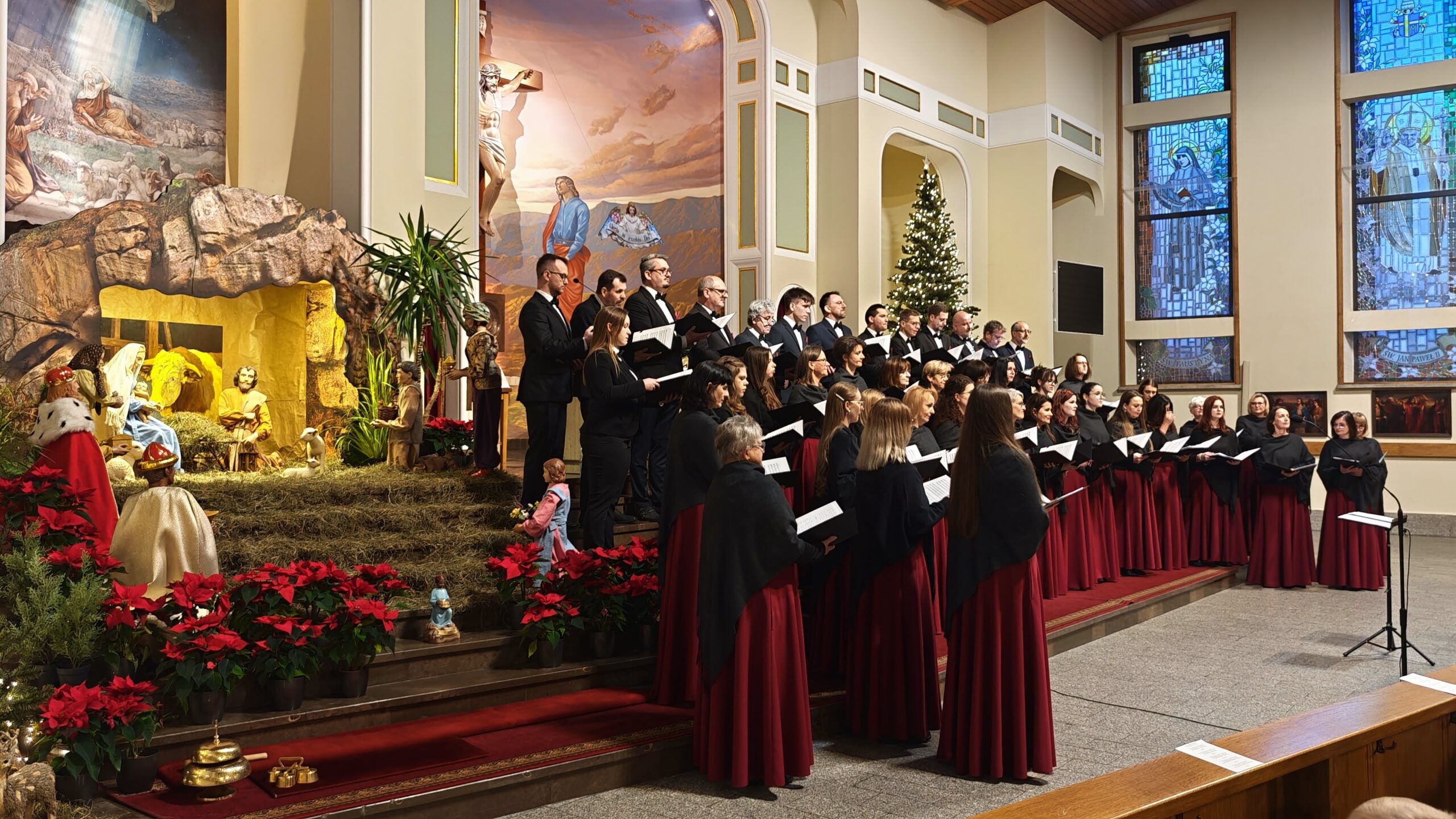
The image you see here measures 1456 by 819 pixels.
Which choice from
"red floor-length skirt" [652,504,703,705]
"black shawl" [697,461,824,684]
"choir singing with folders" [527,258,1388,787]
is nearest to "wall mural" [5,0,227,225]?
"choir singing with folders" [527,258,1388,787]

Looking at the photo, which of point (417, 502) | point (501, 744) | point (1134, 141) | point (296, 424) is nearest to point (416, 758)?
point (501, 744)

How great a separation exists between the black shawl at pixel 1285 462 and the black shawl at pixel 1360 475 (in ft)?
0.30

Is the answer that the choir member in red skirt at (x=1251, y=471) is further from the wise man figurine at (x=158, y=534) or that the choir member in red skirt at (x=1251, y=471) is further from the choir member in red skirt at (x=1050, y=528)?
the wise man figurine at (x=158, y=534)

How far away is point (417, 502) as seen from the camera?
291 inches

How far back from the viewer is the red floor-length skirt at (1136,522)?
9.92 m

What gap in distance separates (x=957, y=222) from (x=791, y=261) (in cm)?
352

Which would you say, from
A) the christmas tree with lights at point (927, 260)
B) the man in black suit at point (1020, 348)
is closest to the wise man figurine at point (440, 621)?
the man in black suit at point (1020, 348)

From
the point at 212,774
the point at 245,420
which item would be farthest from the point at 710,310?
the point at 212,774

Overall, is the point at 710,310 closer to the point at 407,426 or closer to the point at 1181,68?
the point at 407,426

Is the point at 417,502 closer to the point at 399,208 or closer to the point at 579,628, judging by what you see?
the point at 579,628

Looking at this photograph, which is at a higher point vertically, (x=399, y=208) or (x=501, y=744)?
(x=399, y=208)

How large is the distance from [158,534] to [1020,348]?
8807mm

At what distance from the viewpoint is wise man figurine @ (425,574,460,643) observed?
5.69 metres

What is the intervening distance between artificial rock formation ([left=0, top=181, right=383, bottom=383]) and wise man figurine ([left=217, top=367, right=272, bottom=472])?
28.0 inches
